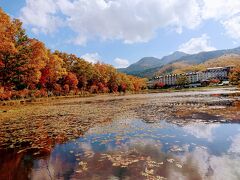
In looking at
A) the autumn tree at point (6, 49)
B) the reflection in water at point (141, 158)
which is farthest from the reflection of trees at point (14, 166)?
the autumn tree at point (6, 49)

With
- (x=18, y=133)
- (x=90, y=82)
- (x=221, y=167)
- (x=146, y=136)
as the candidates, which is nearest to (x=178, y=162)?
(x=221, y=167)

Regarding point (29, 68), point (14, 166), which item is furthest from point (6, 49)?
point (14, 166)

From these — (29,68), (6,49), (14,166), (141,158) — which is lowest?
(14,166)

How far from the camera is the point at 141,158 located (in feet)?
25.7

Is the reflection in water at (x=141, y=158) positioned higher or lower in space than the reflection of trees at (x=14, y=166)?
higher

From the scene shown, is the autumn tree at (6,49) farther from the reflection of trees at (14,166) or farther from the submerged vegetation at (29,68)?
the reflection of trees at (14,166)

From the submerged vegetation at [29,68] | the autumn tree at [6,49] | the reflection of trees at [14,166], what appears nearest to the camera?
the reflection of trees at [14,166]

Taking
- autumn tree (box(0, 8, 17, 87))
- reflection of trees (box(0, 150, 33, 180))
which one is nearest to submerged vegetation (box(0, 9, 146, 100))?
autumn tree (box(0, 8, 17, 87))

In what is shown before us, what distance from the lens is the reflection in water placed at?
648 cm

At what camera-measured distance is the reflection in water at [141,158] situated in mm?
6484

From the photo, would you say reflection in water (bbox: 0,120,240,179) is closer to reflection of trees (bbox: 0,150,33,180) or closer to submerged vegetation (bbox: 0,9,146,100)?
reflection of trees (bbox: 0,150,33,180)

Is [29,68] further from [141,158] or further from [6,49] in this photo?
[141,158]

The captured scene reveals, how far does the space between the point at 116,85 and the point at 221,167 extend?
100.0 meters

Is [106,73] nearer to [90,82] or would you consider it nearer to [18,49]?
[90,82]
